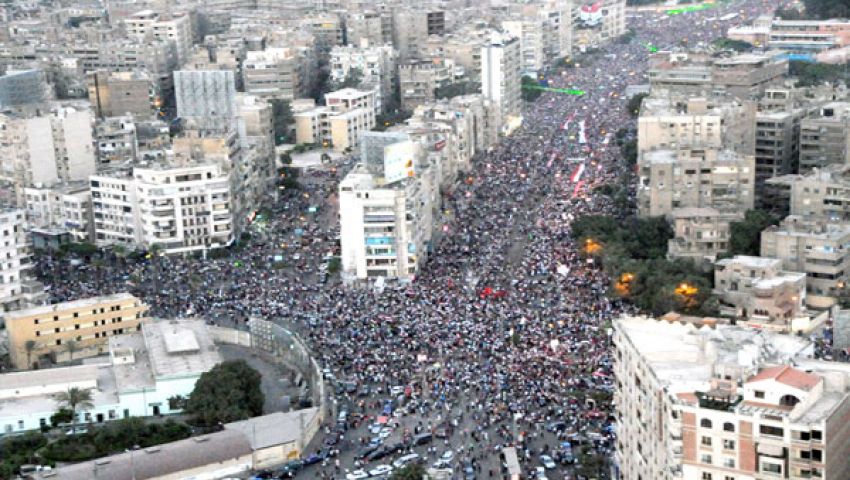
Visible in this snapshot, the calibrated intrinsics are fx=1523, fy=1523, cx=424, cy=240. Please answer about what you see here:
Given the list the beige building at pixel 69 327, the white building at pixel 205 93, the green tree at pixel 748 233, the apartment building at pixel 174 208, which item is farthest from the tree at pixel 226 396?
the white building at pixel 205 93

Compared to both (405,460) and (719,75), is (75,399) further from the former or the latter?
(719,75)

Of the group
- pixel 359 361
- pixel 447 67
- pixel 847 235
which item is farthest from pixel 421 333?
pixel 447 67

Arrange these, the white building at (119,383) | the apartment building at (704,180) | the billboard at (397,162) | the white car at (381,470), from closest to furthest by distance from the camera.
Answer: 1. the white car at (381,470)
2. the white building at (119,383)
3. the billboard at (397,162)
4. the apartment building at (704,180)

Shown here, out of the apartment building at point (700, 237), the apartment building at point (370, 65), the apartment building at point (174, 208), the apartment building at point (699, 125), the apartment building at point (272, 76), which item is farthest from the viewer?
the apartment building at point (370, 65)

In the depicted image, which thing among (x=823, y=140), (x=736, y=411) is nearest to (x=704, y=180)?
(x=823, y=140)

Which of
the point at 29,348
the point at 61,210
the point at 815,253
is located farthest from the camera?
the point at 61,210

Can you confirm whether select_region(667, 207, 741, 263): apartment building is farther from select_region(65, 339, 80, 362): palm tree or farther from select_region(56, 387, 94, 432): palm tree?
select_region(56, 387, 94, 432): palm tree

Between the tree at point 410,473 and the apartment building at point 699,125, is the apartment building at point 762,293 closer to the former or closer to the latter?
the apartment building at point 699,125
